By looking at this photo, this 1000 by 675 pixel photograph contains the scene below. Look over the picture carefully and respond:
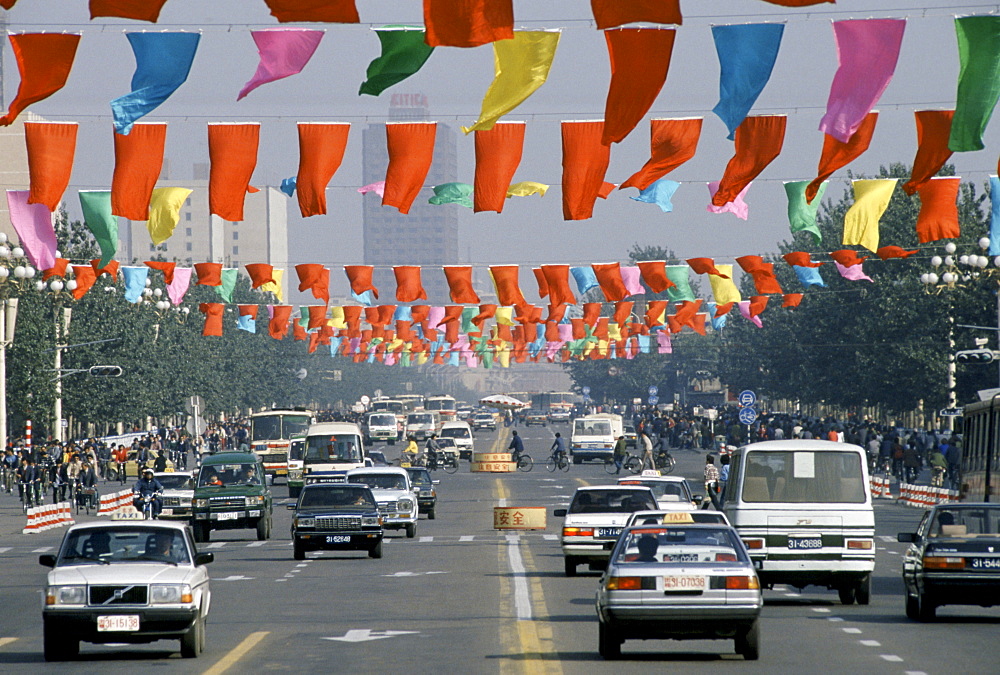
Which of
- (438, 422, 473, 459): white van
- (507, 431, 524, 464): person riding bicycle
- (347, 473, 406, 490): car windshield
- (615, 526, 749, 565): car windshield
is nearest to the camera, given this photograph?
(615, 526, 749, 565): car windshield

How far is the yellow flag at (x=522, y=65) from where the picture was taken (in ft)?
75.3

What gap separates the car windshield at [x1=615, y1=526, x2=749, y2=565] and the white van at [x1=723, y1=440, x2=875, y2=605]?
5.72 meters

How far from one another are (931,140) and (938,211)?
300 inches

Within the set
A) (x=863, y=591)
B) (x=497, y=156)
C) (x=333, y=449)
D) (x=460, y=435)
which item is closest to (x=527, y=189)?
(x=497, y=156)

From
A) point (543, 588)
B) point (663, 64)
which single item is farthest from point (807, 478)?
point (663, 64)

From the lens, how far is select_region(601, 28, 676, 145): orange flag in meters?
22.4

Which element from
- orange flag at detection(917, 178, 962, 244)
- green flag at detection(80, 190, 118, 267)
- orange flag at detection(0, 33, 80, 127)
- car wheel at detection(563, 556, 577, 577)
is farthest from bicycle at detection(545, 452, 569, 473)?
orange flag at detection(0, 33, 80, 127)

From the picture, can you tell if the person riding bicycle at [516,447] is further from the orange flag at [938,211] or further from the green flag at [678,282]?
the orange flag at [938,211]

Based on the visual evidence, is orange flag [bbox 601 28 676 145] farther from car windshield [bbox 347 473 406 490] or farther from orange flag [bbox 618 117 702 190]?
car windshield [bbox 347 473 406 490]

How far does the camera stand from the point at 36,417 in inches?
2739

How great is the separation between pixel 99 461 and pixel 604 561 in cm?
4951

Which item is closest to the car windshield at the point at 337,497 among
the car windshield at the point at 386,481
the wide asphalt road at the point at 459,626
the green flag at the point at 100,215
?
the wide asphalt road at the point at 459,626

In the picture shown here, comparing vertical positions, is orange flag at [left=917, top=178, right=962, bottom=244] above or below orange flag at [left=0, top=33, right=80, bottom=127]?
below

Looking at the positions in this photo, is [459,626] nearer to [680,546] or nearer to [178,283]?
[680,546]
